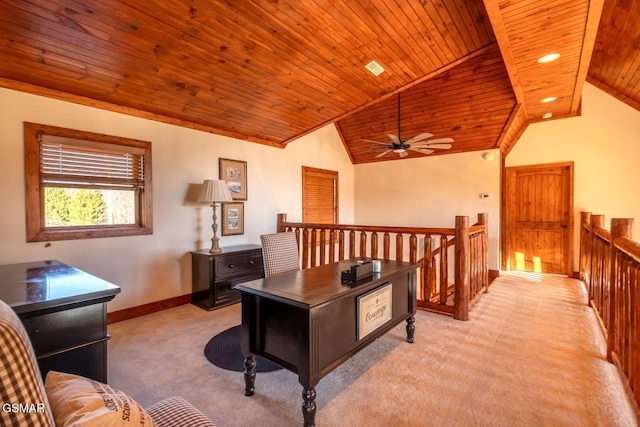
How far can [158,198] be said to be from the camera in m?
3.66

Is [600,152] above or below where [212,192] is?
above

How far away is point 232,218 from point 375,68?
9.24 feet

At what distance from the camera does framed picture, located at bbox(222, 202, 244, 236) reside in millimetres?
4379

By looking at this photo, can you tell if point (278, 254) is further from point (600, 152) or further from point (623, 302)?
point (600, 152)

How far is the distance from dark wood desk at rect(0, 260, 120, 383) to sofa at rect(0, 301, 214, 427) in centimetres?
70

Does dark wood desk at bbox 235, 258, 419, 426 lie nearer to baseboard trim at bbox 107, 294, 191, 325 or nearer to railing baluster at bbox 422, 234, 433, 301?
railing baluster at bbox 422, 234, 433, 301

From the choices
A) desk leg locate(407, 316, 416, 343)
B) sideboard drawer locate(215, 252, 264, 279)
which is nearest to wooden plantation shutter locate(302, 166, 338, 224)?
sideboard drawer locate(215, 252, 264, 279)

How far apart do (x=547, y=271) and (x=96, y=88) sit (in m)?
7.38

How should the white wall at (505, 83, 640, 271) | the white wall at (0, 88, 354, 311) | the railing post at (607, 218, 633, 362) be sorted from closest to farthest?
the railing post at (607, 218, 633, 362) → the white wall at (0, 88, 354, 311) → the white wall at (505, 83, 640, 271)

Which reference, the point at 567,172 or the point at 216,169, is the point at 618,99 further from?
the point at 216,169

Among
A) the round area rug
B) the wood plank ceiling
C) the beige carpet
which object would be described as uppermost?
the wood plank ceiling

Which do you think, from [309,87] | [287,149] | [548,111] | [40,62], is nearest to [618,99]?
[548,111]

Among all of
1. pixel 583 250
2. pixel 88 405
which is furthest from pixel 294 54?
pixel 583 250

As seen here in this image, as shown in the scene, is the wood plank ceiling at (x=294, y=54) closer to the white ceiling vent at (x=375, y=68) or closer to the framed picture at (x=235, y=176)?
the white ceiling vent at (x=375, y=68)
